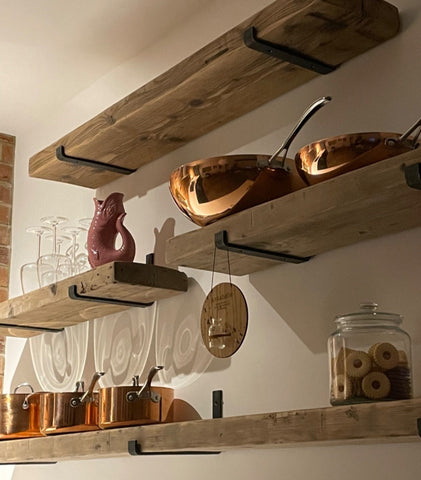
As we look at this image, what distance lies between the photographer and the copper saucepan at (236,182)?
161cm

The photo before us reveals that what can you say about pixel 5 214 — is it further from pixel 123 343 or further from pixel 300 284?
pixel 300 284

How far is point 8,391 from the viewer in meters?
2.83

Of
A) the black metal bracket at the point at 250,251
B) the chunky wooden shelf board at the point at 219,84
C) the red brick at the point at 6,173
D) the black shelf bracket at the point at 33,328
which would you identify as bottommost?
the black shelf bracket at the point at 33,328

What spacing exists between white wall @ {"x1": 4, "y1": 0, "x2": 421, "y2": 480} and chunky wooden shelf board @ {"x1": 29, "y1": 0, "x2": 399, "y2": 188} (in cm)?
4

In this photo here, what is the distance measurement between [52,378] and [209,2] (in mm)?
1247

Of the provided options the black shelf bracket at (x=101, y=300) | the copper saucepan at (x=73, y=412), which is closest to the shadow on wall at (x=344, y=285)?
the black shelf bracket at (x=101, y=300)

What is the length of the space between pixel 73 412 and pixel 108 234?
1.54 ft

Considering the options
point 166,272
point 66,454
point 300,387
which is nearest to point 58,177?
point 166,272

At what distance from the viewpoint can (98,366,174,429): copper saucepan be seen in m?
1.92

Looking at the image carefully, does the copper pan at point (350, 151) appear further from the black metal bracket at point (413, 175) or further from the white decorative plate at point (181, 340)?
the white decorative plate at point (181, 340)

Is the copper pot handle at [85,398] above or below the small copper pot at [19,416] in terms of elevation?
above

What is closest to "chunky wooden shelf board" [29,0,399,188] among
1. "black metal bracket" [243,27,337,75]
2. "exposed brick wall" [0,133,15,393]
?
"black metal bracket" [243,27,337,75]

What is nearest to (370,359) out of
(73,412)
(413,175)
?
(413,175)

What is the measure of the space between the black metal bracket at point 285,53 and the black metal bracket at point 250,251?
384 mm
